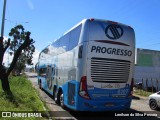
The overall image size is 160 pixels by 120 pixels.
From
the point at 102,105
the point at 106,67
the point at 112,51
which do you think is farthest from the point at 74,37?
the point at 102,105

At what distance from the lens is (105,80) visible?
1133cm

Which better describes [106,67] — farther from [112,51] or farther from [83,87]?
[83,87]

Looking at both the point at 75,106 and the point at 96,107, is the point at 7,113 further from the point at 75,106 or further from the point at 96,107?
the point at 96,107

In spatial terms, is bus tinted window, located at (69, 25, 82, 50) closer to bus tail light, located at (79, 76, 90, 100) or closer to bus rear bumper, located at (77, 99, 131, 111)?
bus tail light, located at (79, 76, 90, 100)

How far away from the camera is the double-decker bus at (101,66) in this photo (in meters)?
11.1

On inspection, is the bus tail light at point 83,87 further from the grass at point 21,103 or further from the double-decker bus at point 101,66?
the grass at point 21,103

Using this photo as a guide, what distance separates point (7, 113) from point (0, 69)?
7.68m

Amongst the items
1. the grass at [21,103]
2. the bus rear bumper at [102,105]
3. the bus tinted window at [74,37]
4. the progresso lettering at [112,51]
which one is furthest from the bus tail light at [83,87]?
the grass at [21,103]

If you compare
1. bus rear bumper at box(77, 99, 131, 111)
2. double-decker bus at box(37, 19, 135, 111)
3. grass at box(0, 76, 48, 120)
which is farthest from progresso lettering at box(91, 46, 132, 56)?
grass at box(0, 76, 48, 120)

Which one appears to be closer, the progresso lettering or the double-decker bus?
the double-decker bus

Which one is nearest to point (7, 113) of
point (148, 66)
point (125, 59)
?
point (125, 59)

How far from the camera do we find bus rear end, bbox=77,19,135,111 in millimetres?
11047

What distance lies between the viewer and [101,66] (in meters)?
11.3

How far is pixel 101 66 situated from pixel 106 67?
0.22 meters
